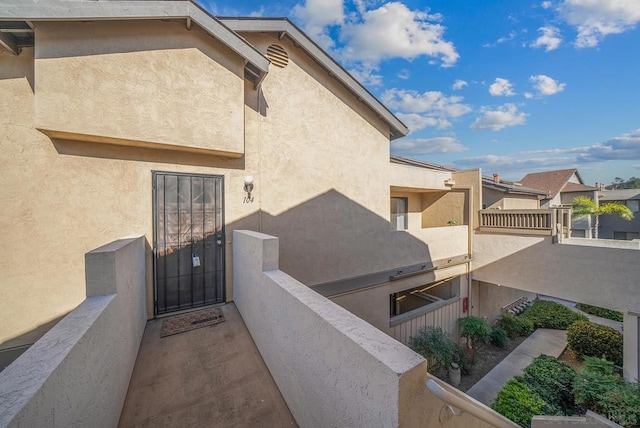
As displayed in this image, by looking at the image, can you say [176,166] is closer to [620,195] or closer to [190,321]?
[190,321]

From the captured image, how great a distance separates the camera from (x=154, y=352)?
13.3 ft

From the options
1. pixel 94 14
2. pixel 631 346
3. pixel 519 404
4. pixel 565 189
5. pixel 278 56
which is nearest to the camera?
pixel 94 14

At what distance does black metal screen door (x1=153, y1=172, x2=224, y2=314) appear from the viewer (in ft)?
17.0

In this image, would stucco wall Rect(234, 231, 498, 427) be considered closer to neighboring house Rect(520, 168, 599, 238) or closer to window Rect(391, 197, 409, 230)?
window Rect(391, 197, 409, 230)

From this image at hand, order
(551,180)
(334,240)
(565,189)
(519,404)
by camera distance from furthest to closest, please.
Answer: (551,180) → (565,189) → (334,240) → (519,404)

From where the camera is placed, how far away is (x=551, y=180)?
2505 centimetres

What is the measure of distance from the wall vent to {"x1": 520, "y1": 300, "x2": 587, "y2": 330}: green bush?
16489 millimetres

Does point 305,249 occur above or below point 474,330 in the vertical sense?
above

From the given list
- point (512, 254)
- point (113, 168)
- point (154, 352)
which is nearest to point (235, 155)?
point (113, 168)

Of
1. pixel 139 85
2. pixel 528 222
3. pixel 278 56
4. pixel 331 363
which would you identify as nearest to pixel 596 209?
pixel 528 222

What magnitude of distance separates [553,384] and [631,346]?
8.89ft

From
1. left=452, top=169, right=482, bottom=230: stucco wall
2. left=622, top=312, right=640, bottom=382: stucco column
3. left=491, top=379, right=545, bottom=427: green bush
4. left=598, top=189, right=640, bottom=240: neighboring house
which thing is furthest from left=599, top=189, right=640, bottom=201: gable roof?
left=491, top=379, right=545, bottom=427: green bush

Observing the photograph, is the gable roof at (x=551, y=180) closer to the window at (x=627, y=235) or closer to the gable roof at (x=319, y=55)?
the window at (x=627, y=235)

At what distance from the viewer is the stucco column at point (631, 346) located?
727 cm
